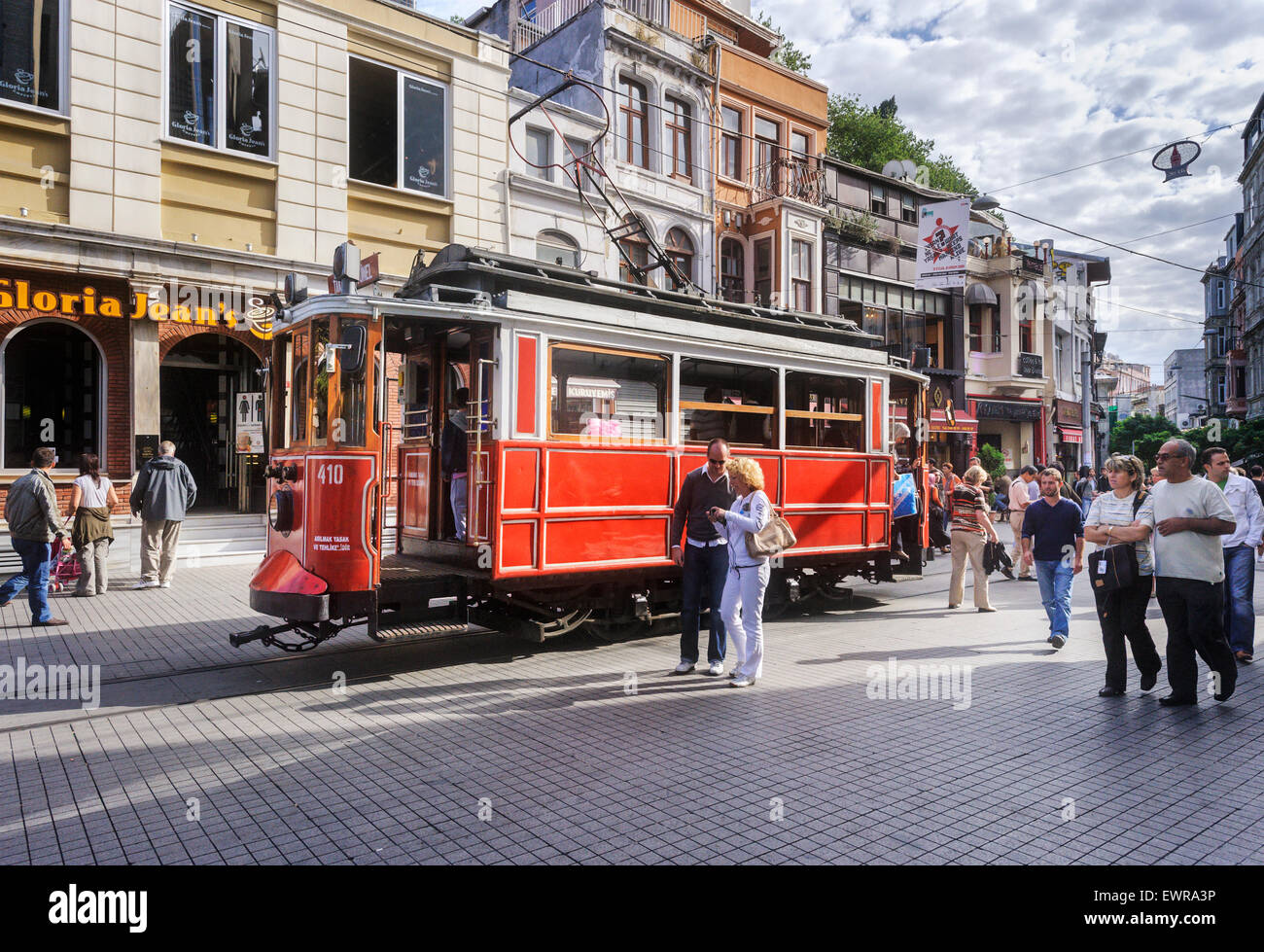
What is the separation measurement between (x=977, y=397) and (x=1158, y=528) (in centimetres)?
3044

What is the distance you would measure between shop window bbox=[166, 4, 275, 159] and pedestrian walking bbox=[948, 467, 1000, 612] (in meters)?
12.7

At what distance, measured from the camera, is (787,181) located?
24781mm

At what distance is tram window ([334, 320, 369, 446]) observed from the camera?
6.92 meters

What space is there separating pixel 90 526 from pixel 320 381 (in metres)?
6.21

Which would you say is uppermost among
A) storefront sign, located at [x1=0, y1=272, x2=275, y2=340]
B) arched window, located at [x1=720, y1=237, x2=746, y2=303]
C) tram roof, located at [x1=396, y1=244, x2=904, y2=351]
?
arched window, located at [x1=720, y1=237, x2=746, y2=303]

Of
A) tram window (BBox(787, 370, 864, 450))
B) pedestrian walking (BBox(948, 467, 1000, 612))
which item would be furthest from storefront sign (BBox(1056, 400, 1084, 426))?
tram window (BBox(787, 370, 864, 450))

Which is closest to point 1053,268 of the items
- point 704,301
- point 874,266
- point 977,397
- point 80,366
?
point 977,397

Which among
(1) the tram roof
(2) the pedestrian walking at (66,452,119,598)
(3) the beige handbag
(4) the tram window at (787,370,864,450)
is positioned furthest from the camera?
(2) the pedestrian walking at (66,452,119,598)

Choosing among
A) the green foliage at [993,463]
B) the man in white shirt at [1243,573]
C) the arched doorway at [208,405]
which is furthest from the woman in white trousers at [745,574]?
the green foliage at [993,463]

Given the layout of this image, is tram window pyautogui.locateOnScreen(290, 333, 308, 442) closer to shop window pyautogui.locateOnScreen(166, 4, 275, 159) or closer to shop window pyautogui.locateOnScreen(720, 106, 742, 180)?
shop window pyautogui.locateOnScreen(166, 4, 275, 159)

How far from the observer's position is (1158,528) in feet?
20.5

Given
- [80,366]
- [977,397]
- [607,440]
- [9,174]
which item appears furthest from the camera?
[977,397]

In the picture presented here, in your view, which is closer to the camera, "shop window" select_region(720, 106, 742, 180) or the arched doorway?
the arched doorway
